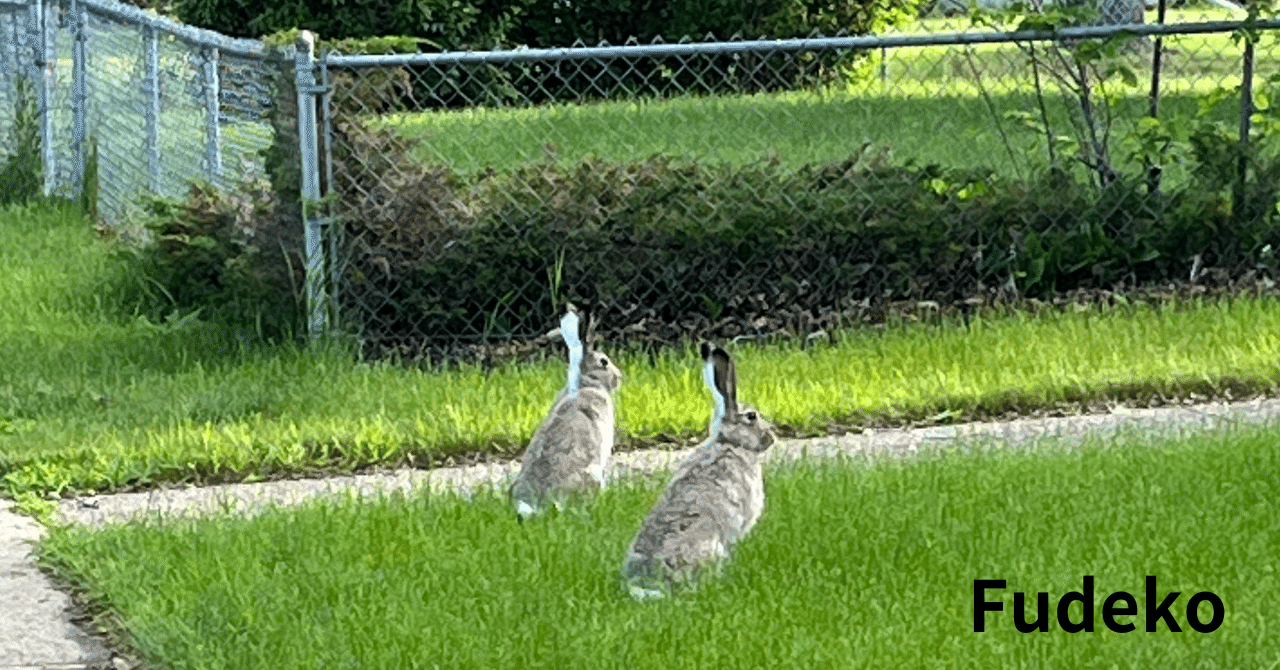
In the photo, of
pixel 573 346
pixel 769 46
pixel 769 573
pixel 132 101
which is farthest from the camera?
pixel 132 101

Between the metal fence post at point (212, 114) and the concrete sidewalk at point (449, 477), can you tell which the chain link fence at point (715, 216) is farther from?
the concrete sidewalk at point (449, 477)

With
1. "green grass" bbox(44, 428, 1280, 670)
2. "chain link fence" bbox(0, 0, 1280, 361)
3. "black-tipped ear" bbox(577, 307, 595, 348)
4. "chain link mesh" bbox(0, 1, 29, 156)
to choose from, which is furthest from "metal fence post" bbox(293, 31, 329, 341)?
"chain link mesh" bbox(0, 1, 29, 156)

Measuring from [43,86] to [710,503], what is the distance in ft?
35.8

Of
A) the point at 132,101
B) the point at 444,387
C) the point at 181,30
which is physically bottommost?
the point at 444,387

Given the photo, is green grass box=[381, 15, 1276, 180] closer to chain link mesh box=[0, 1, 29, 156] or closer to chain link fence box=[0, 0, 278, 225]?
chain link fence box=[0, 0, 278, 225]

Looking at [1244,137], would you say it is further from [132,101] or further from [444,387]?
[132,101]

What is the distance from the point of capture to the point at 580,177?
10.9 m

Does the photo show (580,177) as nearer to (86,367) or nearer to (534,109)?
(86,367)

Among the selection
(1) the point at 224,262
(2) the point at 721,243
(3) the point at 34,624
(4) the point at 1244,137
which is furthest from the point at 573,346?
(4) the point at 1244,137

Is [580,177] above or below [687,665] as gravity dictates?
above

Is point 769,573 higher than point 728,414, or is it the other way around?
point 728,414

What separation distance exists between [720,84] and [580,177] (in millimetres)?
10596

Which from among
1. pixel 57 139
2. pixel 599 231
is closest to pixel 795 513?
pixel 599 231

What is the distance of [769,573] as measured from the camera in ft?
22.0
